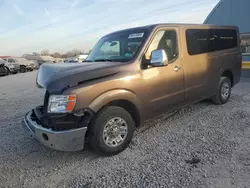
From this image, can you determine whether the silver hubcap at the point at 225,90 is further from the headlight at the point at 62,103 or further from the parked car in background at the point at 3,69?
the parked car in background at the point at 3,69

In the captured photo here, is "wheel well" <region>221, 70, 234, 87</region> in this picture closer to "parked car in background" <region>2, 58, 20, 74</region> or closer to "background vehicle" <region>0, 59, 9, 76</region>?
"background vehicle" <region>0, 59, 9, 76</region>

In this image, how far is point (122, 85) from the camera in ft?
11.9

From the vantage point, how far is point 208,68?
5.31m

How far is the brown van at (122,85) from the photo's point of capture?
3252 millimetres

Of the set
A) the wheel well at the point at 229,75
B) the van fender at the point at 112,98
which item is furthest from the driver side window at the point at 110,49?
the wheel well at the point at 229,75

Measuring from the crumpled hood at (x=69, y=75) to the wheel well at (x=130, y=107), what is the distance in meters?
0.48

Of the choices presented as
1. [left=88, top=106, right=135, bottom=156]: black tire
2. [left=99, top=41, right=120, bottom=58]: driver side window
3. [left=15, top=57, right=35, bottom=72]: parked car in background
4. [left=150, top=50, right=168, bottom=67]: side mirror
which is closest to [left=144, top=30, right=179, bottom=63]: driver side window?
[left=150, top=50, right=168, bottom=67]: side mirror

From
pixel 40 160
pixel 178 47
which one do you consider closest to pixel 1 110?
pixel 40 160

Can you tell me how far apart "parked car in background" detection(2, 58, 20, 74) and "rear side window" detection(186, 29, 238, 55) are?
76.1ft

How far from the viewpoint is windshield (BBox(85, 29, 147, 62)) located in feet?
13.5

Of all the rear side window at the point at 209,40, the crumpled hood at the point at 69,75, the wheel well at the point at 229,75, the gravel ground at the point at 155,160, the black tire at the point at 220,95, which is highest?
the rear side window at the point at 209,40

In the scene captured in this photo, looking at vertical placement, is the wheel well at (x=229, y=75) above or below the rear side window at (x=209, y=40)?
below

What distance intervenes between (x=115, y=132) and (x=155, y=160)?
2.40 feet

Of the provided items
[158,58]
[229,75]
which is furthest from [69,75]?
[229,75]
